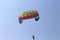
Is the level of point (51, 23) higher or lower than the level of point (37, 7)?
lower

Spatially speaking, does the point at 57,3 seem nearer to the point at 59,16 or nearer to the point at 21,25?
the point at 59,16

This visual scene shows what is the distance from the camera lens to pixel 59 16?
4.65 feet

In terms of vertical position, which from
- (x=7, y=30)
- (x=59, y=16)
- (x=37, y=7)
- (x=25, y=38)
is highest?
(x=37, y=7)

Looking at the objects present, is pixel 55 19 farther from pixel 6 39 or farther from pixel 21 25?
pixel 6 39

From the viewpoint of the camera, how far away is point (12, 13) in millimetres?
1428

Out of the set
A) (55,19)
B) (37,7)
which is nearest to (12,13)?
(37,7)

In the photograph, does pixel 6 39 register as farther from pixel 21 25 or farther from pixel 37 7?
pixel 37 7

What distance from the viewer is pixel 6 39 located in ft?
4.60

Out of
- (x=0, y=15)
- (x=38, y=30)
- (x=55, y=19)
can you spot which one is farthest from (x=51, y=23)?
(x=0, y=15)

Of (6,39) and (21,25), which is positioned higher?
(21,25)

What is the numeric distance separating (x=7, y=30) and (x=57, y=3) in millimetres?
693

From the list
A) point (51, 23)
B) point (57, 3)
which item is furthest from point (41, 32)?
point (57, 3)

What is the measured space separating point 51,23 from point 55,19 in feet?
0.23

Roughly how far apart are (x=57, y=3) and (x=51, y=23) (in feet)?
0.84
